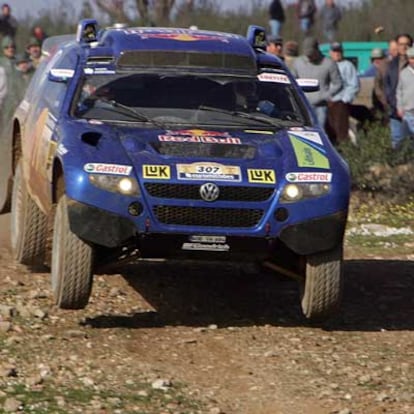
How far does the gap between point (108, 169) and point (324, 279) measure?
4.92 feet

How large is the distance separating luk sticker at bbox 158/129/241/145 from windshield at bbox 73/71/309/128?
0.27 metres

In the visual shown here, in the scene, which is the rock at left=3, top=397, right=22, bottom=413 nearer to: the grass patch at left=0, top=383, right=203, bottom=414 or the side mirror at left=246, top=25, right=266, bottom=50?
the grass patch at left=0, top=383, right=203, bottom=414

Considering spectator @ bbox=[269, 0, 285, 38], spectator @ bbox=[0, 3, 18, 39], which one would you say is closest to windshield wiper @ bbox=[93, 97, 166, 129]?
spectator @ bbox=[0, 3, 18, 39]

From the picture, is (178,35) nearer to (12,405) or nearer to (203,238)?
(203,238)

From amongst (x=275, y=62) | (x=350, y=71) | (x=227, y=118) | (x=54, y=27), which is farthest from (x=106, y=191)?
(x=54, y=27)

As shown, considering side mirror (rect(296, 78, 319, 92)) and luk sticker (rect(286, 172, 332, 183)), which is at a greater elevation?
side mirror (rect(296, 78, 319, 92))

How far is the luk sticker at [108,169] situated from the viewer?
864 cm

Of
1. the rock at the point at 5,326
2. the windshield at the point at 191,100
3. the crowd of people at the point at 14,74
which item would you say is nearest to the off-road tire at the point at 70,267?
the rock at the point at 5,326

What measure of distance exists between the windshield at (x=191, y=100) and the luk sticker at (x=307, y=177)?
86 cm

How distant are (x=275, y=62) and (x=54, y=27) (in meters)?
15.8

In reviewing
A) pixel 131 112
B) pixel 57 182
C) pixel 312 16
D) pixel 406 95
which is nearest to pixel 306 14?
pixel 312 16

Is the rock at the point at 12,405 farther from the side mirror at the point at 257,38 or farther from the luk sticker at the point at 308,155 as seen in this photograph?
the side mirror at the point at 257,38

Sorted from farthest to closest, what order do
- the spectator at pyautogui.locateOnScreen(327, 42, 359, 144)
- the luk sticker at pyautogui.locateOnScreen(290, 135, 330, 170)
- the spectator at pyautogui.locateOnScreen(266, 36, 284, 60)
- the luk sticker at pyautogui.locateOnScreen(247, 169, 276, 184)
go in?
1. the spectator at pyautogui.locateOnScreen(266, 36, 284, 60)
2. the spectator at pyautogui.locateOnScreen(327, 42, 359, 144)
3. the luk sticker at pyautogui.locateOnScreen(290, 135, 330, 170)
4. the luk sticker at pyautogui.locateOnScreen(247, 169, 276, 184)

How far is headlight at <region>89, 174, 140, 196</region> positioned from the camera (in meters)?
8.62
